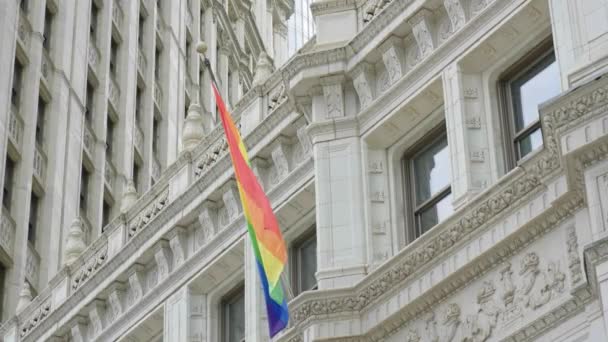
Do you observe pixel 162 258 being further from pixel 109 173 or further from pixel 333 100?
pixel 109 173

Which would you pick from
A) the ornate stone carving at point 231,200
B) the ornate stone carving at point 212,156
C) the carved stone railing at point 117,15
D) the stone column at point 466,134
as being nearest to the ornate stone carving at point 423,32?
the stone column at point 466,134

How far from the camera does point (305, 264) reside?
3020cm

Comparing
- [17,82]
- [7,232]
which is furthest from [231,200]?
[17,82]

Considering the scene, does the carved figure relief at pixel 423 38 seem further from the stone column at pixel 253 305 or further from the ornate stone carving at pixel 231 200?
the ornate stone carving at pixel 231 200

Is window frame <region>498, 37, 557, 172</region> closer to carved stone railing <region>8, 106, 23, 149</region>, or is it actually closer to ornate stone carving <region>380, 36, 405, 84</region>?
ornate stone carving <region>380, 36, 405, 84</region>

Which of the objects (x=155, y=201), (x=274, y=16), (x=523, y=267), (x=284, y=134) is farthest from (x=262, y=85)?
(x=274, y=16)

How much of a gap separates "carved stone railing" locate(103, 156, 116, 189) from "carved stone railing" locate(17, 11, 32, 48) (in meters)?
4.93

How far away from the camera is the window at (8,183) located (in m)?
44.9

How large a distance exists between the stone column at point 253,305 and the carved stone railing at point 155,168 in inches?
960

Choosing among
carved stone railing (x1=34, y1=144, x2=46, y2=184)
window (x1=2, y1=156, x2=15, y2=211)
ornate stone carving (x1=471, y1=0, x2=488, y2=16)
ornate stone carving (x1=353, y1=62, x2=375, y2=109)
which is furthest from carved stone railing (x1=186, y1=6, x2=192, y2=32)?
ornate stone carving (x1=471, y1=0, x2=488, y2=16)

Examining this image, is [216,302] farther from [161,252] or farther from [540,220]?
[540,220]

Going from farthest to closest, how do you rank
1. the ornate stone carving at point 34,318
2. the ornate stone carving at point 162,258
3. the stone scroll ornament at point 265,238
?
the ornate stone carving at point 34,318 → the ornate stone carving at point 162,258 → the stone scroll ornament at point 265,238

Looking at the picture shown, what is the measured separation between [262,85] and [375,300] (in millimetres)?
7345

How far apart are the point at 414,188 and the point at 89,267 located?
10.1 metres
